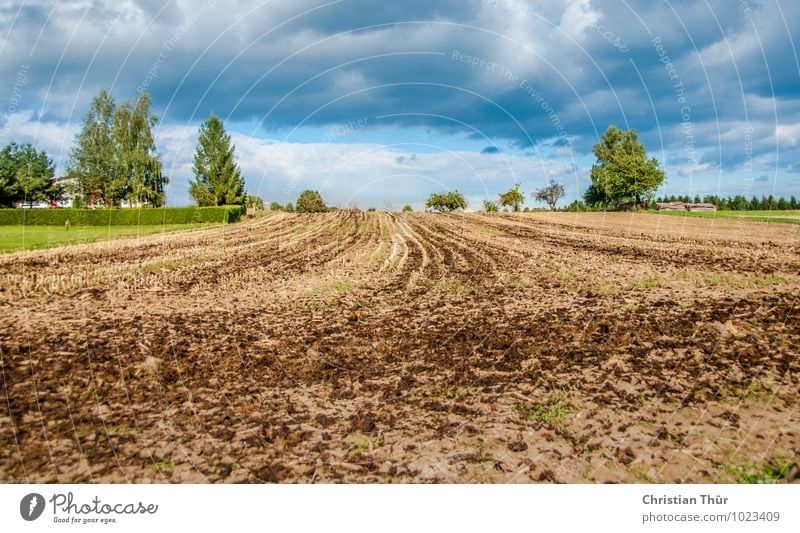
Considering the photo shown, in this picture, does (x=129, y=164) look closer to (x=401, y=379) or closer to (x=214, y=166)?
(x=214, y=166)

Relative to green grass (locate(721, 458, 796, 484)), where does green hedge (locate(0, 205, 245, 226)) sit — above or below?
above

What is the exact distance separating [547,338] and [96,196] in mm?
83079

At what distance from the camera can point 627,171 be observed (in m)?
93.8

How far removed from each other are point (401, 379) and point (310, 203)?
84.5 metres

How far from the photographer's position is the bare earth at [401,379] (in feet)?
19.4

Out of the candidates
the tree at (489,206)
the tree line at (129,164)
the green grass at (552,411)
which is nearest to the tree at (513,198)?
the tree at (489,206)

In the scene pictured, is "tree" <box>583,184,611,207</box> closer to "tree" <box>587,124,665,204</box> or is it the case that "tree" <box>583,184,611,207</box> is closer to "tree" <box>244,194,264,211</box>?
"tree" <box>587,124,665,204</box>

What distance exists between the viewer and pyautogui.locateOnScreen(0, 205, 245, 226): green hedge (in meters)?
55.4

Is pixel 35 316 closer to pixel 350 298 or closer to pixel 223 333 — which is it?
Answer: pixel 223 333

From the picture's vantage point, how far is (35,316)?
519 inches

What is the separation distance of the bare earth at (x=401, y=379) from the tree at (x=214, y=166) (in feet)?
188

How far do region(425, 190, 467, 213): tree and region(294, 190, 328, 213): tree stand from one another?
32.0m

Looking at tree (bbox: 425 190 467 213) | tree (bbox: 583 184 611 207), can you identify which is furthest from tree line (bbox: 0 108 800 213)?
tree (bbox: 583 184 611 207)

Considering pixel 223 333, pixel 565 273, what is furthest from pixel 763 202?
pixel 223 333
